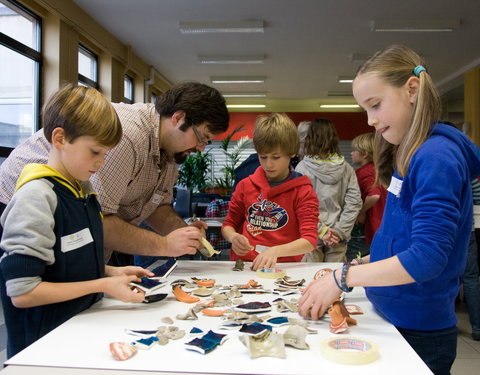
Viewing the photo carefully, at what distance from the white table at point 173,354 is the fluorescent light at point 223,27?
5.52 meters

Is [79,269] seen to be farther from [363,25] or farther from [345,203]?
[363,25]

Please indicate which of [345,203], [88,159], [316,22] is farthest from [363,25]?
[88,159]

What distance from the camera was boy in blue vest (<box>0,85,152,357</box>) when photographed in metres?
1.02

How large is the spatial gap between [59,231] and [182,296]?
39 cm

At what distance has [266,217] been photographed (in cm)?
203

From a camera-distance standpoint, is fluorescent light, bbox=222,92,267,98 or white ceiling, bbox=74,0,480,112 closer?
white ceiling, bbox=74,0,480,112

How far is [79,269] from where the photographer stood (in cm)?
118

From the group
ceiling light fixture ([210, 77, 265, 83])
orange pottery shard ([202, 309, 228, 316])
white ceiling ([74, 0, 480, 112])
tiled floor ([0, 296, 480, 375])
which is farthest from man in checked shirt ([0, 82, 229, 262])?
ceiling light fixture ([210, 77, 265, 83])

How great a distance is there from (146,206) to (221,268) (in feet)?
1.45

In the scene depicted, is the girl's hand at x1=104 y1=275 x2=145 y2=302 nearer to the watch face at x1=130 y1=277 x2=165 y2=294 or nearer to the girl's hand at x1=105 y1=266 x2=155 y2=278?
the watch face at x1=130 y1=277 x2=165 y2=294

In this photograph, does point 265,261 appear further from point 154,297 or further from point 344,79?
point 344,79

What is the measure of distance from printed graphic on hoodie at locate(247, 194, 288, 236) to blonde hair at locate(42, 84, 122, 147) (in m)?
0.94

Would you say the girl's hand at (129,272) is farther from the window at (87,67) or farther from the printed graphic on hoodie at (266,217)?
the window at (87,67)

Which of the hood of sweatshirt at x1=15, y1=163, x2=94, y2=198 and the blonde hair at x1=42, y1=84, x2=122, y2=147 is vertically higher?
the blonde hair at x1=42, y1=84, x2=122, y2=147
